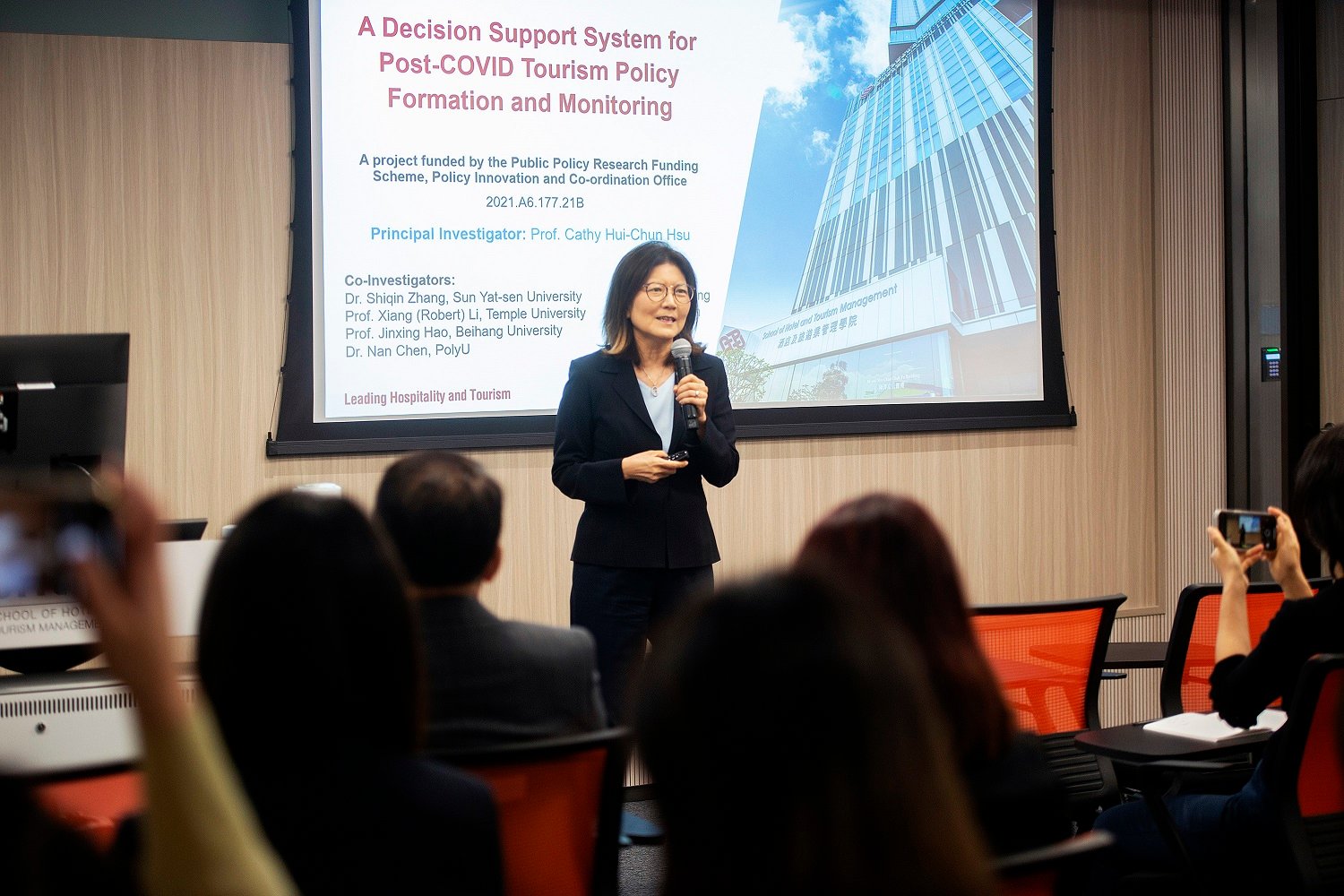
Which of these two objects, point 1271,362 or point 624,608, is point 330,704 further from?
point 1271,362

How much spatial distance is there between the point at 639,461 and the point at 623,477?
0.06 m

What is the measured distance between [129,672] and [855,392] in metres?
3.91

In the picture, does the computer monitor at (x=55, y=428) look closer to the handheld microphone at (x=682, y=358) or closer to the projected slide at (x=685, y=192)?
the handheld microphone at (x=682, y=358)

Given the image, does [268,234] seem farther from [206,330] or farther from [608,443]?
[608,443]

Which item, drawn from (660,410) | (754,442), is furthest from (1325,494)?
(754,442)

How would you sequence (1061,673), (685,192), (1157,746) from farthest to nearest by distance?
(685,192), (1061,673), (1157,746)

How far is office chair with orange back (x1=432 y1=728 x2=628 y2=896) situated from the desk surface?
3.22ft

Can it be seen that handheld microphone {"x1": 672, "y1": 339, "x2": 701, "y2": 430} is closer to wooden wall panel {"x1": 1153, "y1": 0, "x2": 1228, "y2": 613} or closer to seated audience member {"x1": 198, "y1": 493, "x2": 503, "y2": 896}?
seated audience member {"x1": 198, "y1": 493, "x2": 503, "y2": 896}

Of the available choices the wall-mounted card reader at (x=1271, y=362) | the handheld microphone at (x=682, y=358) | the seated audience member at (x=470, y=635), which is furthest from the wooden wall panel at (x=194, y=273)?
A: the seated audience member at (x=470, y=635)

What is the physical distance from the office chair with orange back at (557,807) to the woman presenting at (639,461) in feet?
4.75

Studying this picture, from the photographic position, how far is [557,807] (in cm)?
142

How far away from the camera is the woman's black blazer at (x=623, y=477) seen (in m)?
2.98

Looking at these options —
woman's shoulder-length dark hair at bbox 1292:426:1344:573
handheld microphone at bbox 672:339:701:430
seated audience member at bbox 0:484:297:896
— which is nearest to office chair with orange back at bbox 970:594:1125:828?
woman's shoulder-length dark hair at bbox 1292:426:1344:573

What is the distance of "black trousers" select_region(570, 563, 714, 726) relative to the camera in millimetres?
2963
